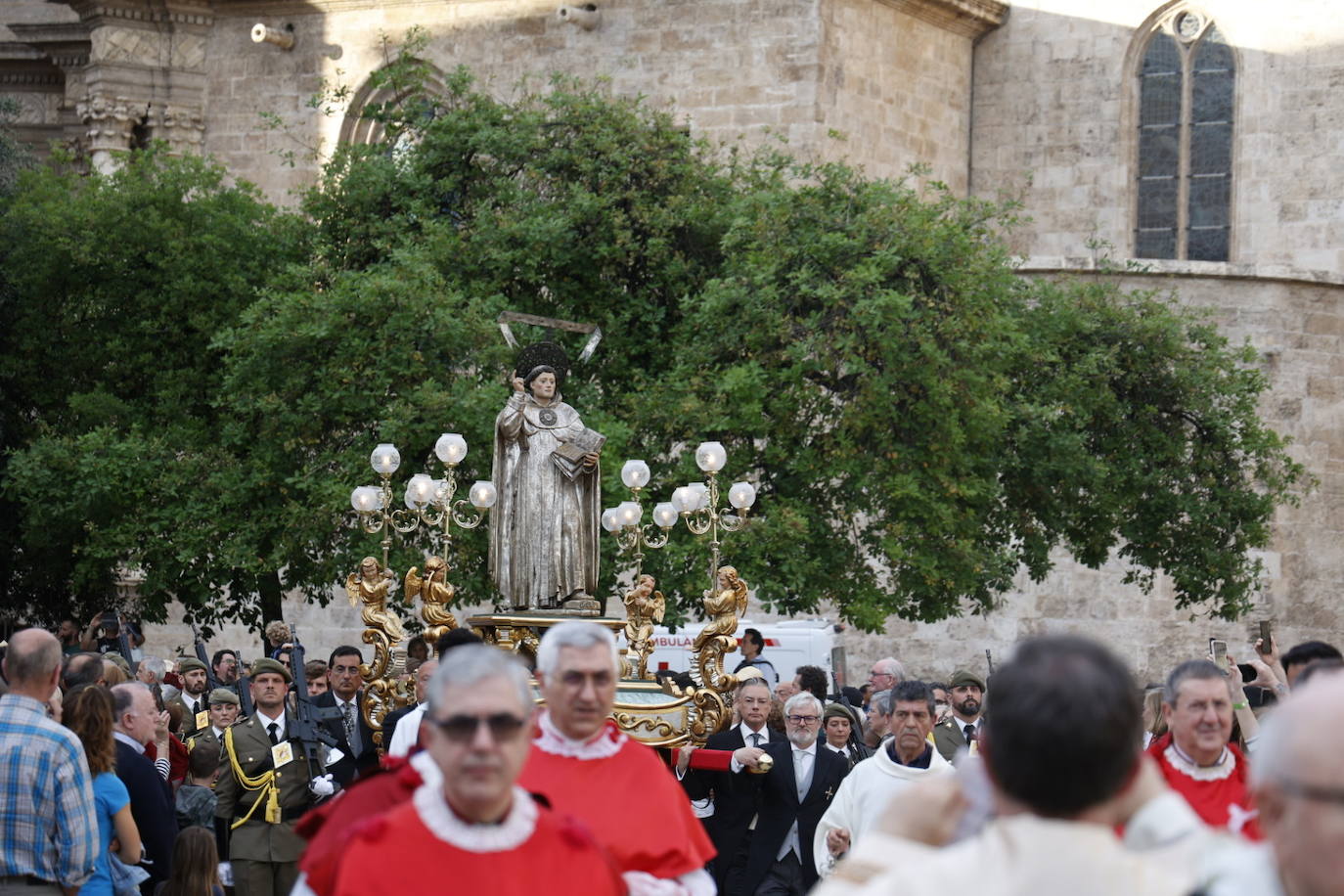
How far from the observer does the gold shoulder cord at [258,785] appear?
10977 millimetres

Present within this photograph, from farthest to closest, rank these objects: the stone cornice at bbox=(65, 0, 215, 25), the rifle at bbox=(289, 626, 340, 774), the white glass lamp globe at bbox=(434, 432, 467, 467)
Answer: the stone cornice at bbox=(65, 0, 215, 25) → the white glass lamp globe at bbox=(434, 432, 467, 467) → the rifle at bbox=(289, 626, 340, 774)

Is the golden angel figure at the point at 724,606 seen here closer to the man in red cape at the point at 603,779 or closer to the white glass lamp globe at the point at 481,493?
the white glass lamp globe at the point at 481,493

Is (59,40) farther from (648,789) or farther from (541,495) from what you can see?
(648,789)

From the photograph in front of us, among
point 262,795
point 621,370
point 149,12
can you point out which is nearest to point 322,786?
point 262,795

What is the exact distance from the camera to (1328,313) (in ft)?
86.1

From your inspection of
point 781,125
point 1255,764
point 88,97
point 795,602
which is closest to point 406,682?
point 795,602

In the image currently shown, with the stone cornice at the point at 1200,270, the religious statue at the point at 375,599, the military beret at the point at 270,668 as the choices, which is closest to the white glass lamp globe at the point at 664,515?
the religious statue at the point at 375,599

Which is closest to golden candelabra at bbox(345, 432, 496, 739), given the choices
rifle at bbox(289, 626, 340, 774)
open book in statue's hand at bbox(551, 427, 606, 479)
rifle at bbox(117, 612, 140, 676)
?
rifle at bbox(289, 626, 340, 774)

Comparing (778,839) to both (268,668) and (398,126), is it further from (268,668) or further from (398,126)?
(398,126)

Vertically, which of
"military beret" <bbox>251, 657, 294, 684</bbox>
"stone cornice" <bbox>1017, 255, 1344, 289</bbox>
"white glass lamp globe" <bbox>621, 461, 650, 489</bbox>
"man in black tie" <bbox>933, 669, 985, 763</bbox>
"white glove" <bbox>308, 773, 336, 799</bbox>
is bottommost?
"white glove" <bbox>308, 773, 336, 799</bbox>

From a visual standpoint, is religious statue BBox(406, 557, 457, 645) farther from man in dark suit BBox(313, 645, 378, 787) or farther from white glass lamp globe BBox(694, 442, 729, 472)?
white glass lamp globe BBox(694, 442, 729, 472)

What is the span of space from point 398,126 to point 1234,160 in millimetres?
13346

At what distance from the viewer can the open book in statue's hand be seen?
43.0 ft

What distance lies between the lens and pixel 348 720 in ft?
43.1
